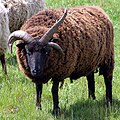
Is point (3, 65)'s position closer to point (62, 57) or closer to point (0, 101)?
point (0, 101)

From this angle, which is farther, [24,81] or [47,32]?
[24,81]

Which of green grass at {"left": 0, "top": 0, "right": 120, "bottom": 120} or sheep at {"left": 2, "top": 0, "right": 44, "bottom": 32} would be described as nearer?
green grass at {"left": 0, "top": 0, "right": 120, "bottom": 120}

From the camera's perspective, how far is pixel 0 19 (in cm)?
877

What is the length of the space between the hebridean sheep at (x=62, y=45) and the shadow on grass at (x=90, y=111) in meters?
0.21

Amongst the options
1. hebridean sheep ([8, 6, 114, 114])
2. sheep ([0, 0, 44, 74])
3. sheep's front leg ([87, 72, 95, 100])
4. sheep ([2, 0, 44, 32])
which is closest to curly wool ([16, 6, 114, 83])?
hebridean sheep ([8, 6, 114, 114])

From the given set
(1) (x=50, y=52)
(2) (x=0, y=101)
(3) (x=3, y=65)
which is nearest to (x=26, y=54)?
(1) (x=50, y=52)

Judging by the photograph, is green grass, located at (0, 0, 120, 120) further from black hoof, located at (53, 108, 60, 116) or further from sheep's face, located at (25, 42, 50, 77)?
sheep's face, located at (25, 42, 50, 77)

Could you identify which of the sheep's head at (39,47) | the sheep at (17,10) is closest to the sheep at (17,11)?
the sheep at (17,10)

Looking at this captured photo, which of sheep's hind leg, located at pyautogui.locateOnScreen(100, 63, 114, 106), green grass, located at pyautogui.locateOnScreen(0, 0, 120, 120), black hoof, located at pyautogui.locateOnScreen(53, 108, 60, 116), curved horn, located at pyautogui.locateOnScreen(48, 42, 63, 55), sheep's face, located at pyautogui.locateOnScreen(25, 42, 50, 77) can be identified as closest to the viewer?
sheep's face, located at pyautogui.locateOnScreen(25, 42, 50, 77)

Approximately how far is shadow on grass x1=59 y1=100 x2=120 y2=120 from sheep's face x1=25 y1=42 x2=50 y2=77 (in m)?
0.82

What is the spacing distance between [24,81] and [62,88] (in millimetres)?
929

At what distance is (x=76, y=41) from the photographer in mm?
7062

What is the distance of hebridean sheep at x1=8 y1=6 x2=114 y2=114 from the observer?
6617mm

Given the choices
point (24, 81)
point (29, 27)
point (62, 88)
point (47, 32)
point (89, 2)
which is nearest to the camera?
point (47, 32)
